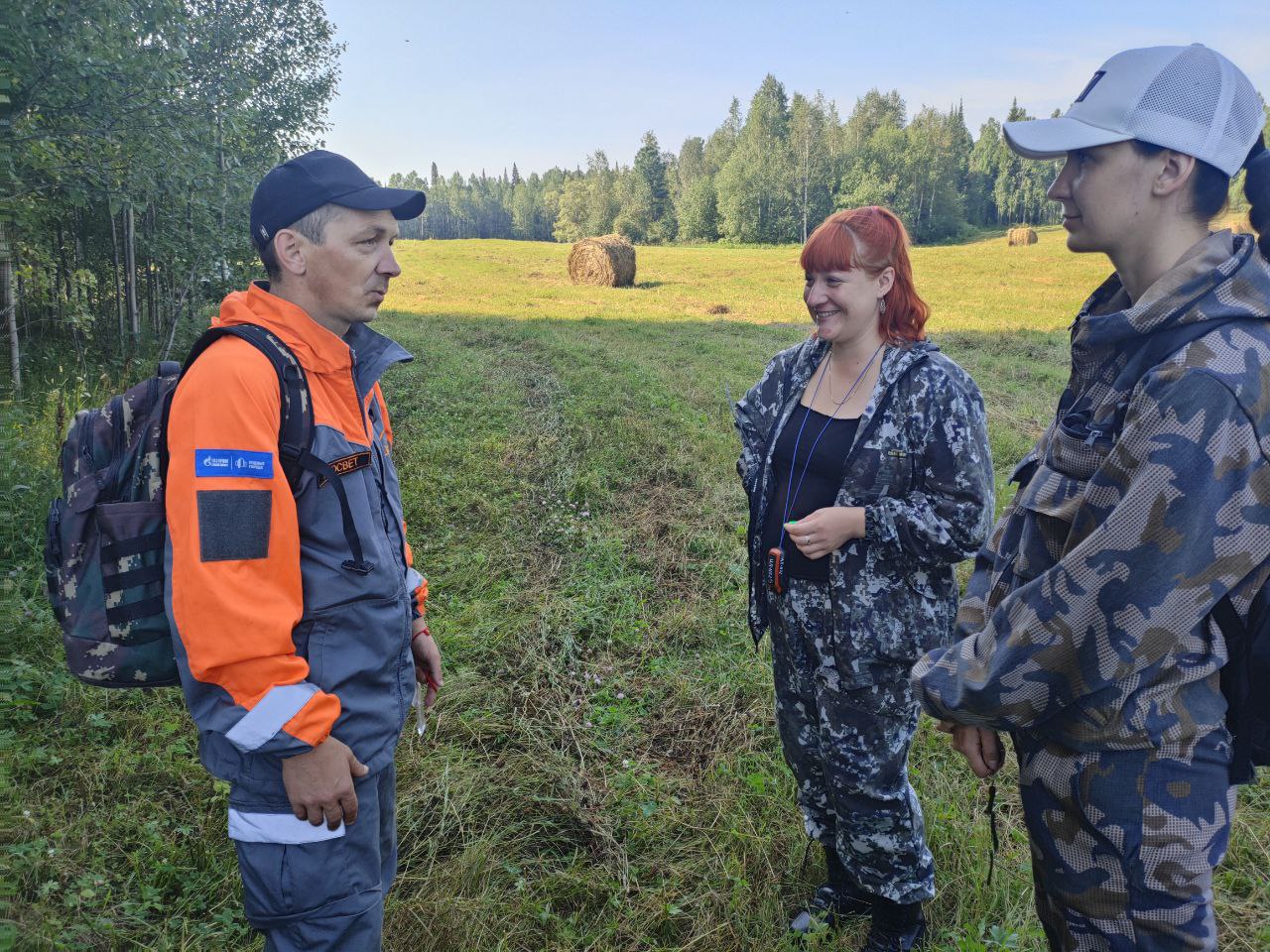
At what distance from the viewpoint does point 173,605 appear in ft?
5.15

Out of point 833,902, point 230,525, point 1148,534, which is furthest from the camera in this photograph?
point 833,902

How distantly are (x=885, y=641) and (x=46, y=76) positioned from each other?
5.69 meters

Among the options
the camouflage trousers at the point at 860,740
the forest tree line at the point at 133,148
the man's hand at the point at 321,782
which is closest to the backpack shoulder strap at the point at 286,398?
the man's hand at the point at 321,782

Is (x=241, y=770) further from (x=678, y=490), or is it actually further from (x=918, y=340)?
(x=678, y=490)

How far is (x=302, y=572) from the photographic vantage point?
5.71 ft

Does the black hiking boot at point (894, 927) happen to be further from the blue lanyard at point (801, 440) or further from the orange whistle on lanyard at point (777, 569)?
the blue lanyard at point (801, 440)

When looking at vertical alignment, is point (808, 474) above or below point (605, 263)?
below

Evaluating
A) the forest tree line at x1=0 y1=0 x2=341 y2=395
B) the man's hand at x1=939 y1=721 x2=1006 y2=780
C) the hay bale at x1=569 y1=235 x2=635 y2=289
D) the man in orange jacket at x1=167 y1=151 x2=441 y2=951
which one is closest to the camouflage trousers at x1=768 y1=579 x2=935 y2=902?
the man's hand at x1=939 y1=721 x2=1006 y2=780

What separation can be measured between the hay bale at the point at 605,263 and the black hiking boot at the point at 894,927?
82.1 ft

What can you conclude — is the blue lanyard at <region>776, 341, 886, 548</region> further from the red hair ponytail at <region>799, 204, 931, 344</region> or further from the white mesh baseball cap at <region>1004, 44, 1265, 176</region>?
the white mesh baseball cap at <region>1004, 44, 1265, 176</region>

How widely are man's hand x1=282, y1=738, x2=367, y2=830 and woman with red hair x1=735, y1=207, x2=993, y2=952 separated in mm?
1412

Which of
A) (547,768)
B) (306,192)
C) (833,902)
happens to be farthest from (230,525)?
(833,902)

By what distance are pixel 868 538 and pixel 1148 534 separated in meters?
1.04

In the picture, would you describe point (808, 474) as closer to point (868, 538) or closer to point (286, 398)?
point (868, 538)
